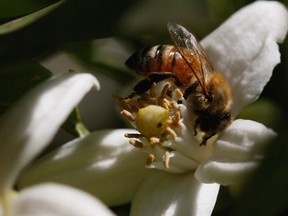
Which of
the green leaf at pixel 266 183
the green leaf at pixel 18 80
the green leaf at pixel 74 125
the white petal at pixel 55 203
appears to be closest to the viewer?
the green leaf at pixel 266 183

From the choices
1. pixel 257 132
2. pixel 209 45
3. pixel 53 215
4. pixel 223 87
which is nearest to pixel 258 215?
pixel 53 215

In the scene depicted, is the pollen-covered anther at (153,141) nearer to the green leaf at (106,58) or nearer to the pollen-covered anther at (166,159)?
the pollen-covered anther at (166,159)

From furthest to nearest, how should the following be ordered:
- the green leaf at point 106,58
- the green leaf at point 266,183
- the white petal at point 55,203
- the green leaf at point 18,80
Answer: the green leaf at point 106,58 < the green leaf at point 18,80 < the white petal at point 55,203 < the green leaf at point 266,183

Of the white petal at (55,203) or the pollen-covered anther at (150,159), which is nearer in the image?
the white petal at (55,203)

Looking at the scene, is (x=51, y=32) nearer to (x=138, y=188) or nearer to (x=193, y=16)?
(x=138, y=188)

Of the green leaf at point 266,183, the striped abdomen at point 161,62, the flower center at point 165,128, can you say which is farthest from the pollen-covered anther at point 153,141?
the green leaf at point 266,183
